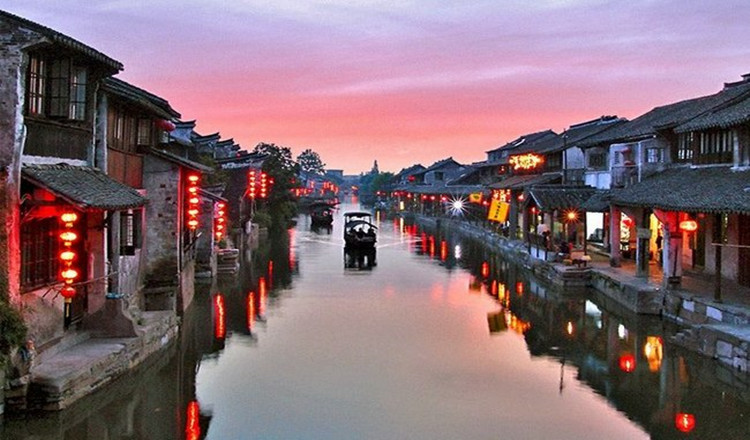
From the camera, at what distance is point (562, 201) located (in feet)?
111

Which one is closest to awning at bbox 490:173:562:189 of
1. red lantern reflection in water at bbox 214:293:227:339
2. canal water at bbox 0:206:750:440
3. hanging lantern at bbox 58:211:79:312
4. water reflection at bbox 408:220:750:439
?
water reflection at bbox 408:220:750:439

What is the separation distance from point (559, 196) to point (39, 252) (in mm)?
25463

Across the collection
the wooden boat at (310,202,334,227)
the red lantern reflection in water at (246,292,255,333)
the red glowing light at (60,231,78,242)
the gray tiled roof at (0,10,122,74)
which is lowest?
the red lantern reflection in water at (246,292,255,333)

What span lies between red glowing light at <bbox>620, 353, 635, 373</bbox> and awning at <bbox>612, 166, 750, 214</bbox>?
418 cm

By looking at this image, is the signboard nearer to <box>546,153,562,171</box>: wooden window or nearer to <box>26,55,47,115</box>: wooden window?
<box>546,153,562,171</box>: wooden window

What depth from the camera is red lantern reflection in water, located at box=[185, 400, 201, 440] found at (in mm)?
12148

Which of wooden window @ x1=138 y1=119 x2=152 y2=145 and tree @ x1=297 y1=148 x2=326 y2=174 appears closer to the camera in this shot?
wooden window @ x1=138 y1=119 x2=152 y2=145

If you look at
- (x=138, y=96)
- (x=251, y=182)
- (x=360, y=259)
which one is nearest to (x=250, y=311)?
(x=138, y=96)

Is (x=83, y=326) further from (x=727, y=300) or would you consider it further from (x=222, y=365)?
(x=727, y=300)

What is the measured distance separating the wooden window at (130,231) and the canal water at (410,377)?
8.66 ft

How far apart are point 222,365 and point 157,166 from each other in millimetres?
7166

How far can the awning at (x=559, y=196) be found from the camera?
1323 inches

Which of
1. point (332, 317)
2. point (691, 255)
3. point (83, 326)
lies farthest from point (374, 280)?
point (83, 326)

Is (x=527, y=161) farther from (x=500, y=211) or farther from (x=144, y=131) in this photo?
(x=144, y=131)
